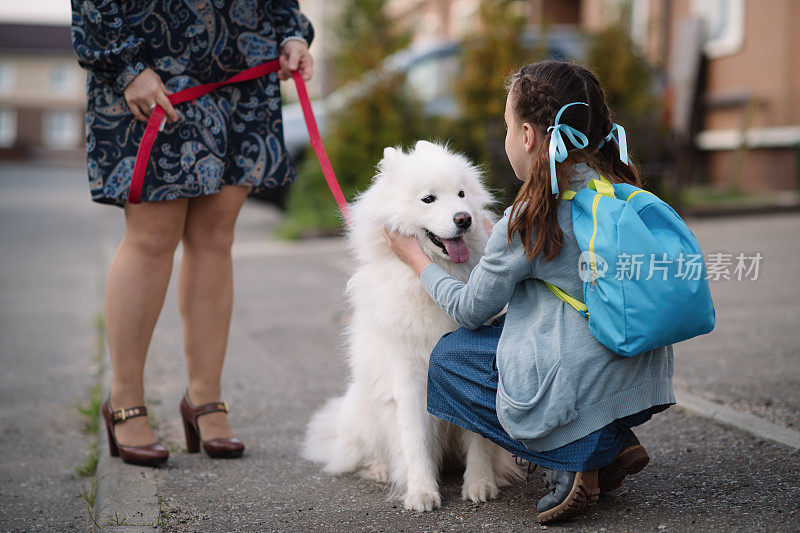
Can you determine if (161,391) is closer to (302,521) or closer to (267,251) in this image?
(302,521)

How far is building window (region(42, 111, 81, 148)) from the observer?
56.5 m

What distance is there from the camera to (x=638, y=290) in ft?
6.70

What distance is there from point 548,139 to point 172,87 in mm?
1363

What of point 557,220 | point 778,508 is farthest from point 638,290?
point 778,508

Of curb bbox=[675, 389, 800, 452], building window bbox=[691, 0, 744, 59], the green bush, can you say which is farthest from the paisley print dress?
building window bbox=[691, 0, 744, 59]

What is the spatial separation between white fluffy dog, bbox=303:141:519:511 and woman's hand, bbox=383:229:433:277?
3 centimetres

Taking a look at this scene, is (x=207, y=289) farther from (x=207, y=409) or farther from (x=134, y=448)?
(x=134, y=448)

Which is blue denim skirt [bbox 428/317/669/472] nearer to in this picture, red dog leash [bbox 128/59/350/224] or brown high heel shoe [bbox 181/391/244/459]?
red dog leash [bbox 128/59/350/224]

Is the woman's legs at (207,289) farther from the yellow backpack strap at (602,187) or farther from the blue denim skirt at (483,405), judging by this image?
the yellow backpack strap at (602,187)

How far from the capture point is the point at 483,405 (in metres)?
2.36

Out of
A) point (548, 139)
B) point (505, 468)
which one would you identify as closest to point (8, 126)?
point (505, 468)

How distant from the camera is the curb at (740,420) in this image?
2840 millimetres

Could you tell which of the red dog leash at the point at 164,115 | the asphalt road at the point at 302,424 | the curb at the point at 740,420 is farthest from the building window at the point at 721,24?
the red dog leash at the point at 164,115

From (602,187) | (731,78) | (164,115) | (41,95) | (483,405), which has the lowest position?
(483,405)
